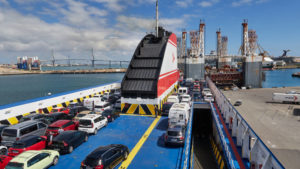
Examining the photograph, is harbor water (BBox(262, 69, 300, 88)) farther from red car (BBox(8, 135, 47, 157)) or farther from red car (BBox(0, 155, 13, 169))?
red car (BBox(0, 155, 13, 169))

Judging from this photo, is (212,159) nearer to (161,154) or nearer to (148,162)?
(161,154)

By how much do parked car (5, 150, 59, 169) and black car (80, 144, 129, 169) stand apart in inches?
95.7

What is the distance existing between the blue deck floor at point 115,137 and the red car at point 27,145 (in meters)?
1.86

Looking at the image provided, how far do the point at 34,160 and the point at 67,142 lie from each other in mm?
2506

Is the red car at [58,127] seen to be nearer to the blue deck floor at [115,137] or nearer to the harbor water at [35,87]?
the blue deck floor at [115,137]

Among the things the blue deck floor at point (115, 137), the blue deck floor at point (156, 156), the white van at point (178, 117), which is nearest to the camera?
the blue deck floor at point (156, 156)

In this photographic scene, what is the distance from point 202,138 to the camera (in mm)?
24156

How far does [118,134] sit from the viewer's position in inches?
615

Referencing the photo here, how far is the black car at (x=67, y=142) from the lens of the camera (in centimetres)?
1217

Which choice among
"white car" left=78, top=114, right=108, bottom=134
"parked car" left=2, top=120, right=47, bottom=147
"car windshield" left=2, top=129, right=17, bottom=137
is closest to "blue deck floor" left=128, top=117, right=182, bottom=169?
"white car" left=78, top=114, right=108, bottom=134

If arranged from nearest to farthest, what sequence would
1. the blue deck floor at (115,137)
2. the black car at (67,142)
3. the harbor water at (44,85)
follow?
the blue deck floor at (115,137) → the black car at (67,142) → the harbor water at (44,85)

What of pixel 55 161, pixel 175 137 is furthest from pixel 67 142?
pixel 175 137

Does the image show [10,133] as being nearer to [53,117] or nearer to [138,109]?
[53,117]

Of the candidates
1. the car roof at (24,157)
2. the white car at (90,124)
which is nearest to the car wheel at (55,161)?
the car roof at (24,157)
